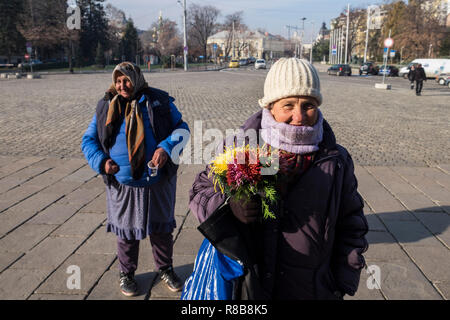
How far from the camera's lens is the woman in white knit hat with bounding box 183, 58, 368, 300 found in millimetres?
1536

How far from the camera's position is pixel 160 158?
8.70 ft

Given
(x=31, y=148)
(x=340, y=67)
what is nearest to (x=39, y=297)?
(x=31, y=148)

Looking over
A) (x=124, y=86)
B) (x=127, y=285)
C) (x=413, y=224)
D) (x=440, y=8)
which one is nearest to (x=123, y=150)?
(x=124, y=86)

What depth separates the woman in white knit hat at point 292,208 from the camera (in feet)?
5.04

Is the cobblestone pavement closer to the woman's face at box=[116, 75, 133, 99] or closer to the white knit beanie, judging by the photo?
the woman's face at box=[116, 75, 133, 99]

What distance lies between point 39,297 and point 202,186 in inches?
77.4

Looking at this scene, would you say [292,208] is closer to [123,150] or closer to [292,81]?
[292,81]

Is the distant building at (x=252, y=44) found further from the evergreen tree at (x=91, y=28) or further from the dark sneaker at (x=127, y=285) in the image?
the dark sneaker at (x=127, y=285)

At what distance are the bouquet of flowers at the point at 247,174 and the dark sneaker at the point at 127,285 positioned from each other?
1862 millimetres

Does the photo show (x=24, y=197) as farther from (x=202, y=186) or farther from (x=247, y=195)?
(x=247, y=195)

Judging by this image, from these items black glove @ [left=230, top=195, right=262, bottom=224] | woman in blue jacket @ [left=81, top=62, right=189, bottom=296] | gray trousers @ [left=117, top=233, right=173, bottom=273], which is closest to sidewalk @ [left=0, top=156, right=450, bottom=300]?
gray trousers @ [left=117, top=233, right=173, bottom=273]

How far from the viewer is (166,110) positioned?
278 cm

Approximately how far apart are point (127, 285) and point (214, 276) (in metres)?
1.62

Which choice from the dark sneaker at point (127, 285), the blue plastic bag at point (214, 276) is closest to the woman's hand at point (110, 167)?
the dark sneaker at point (127, 285)
